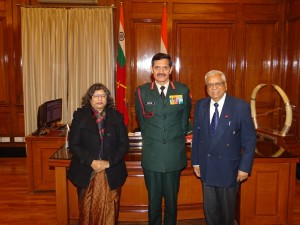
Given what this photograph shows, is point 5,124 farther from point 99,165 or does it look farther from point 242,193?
point 242,193

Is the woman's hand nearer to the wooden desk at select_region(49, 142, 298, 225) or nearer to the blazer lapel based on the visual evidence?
the wooden desk at select_region(49, 142, 298, 225)

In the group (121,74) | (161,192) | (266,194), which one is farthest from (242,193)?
(121,74)

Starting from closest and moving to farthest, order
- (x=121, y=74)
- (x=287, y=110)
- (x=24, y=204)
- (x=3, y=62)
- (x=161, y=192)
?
(x=161, y=192)
(x=24, y=204)
(x=287, y=110)
(x=121, y=74)
(x=3, y=62)

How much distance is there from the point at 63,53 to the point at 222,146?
4232 mm

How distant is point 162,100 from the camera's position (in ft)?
7.57

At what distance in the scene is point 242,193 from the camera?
284 cm

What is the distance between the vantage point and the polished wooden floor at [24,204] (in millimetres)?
3197

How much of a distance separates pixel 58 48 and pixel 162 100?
3.89 m

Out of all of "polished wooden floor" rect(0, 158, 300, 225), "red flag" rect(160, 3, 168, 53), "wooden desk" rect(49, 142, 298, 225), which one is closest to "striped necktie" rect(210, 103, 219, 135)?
"wooden desk" rect(49, 142, 298, 225)

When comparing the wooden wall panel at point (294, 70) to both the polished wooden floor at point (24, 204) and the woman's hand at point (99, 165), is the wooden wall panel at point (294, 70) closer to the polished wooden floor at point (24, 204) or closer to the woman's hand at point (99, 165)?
the polished wooden floor at point (24, 204)

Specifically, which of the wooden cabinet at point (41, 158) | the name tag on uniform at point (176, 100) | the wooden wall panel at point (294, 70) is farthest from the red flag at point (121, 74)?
the name tag on uniform at point (176, 100)

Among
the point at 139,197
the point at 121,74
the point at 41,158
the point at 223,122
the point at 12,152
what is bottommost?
the point at 12,152

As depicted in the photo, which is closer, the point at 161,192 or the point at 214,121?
the point at 214,121

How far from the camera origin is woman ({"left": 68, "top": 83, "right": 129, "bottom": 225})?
2.27 m
